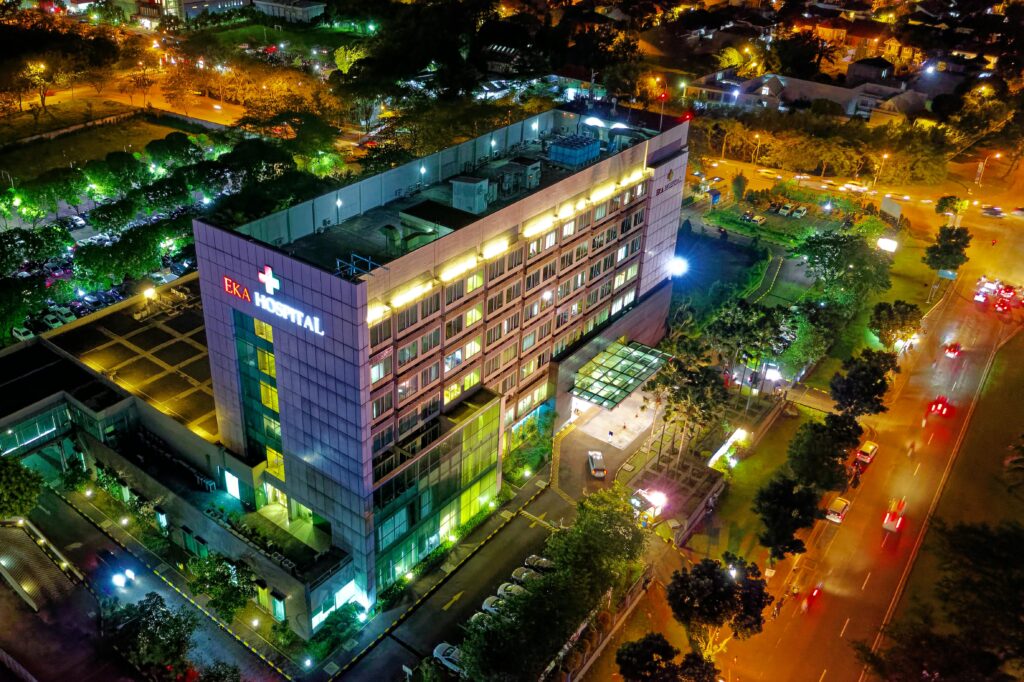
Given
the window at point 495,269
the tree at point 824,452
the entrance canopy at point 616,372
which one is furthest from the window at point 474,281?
the tree at point 824,452

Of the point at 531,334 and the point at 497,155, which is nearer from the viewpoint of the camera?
the point at 531,334

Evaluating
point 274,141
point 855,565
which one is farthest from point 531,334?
point 274,141

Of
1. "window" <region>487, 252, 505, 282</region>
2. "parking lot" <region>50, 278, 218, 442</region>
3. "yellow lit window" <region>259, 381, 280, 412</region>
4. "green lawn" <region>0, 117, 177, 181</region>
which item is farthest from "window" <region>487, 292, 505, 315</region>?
"green lawn" <region>0, 117, 177, 181</region>

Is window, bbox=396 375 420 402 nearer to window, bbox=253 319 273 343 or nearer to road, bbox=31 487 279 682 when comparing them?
window, bbox=253 319 273 343

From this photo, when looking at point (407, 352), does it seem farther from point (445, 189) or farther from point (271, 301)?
point (445, 189)

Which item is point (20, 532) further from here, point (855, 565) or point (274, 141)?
point (274, 141)

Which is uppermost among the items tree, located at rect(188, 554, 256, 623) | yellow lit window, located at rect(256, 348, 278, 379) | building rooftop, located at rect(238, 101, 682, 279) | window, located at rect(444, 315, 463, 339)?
building rooftop, located at rect(238, 101, 682, 279)
